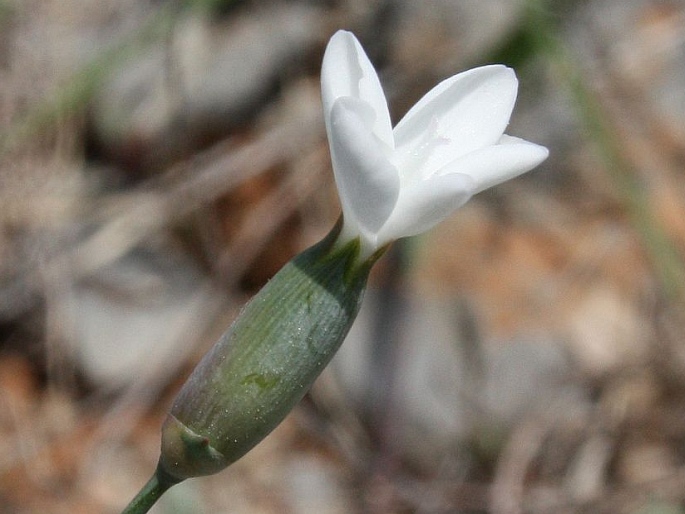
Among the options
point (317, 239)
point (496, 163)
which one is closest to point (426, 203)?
point (496, 163)

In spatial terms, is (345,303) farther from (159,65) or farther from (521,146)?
(159,65)

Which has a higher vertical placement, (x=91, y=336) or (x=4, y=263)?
(x=4, y=263)

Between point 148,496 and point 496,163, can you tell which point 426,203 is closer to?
point 496,163

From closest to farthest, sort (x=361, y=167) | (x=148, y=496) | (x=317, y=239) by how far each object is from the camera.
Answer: (x=361, y=167)
(x=148, y=496)
(x=317, y=239)

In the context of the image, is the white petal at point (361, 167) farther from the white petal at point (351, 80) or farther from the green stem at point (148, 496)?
the green stem at point (148, 496)

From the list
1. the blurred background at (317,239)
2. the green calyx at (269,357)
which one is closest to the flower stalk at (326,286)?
the green calyx at (269,357)

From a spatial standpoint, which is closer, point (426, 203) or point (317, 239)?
point (426, 203)

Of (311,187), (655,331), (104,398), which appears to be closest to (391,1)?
(311,187)
